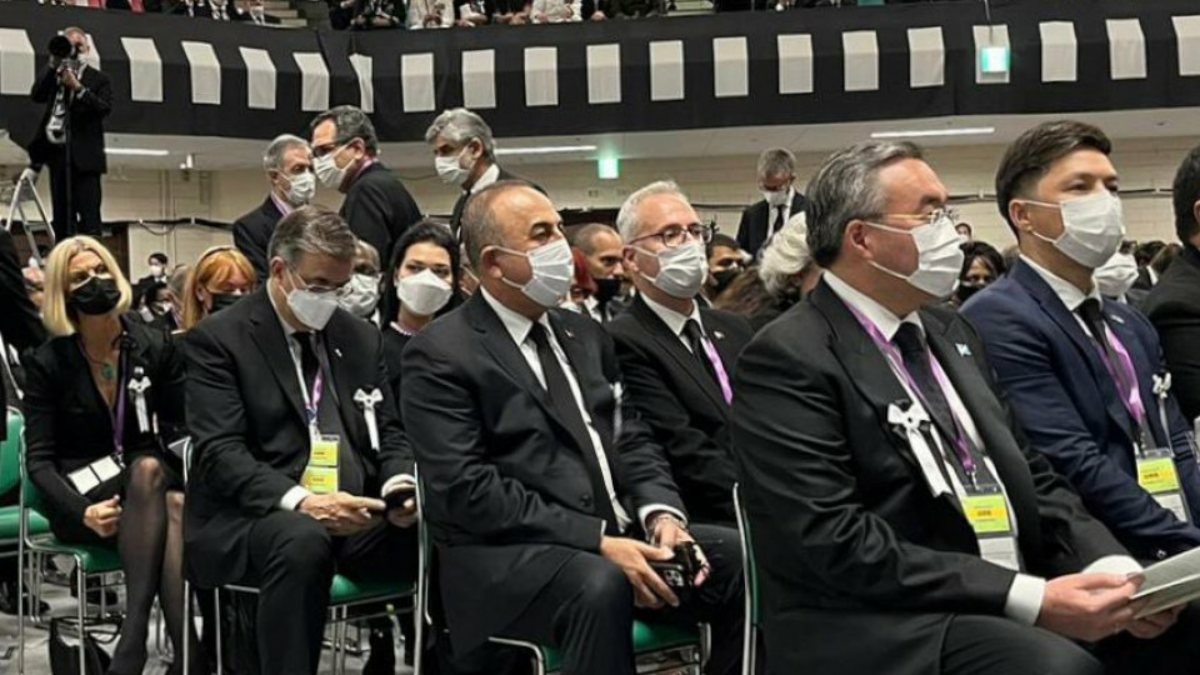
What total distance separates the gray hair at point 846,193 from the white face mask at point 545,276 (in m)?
0.91

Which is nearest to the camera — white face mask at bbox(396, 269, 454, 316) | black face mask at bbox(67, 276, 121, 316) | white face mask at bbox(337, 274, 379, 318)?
black face mask at bbox(67, 276, 121, 316)

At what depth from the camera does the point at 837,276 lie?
2637 millimetres

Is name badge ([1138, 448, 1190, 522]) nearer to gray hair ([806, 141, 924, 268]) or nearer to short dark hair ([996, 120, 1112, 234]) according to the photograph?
short dark hair ([996, 120, 1112, 234])

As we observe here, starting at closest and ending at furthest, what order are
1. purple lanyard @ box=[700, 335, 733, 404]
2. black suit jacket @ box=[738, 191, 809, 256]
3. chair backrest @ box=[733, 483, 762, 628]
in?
chair backrest @ box=[733, 483, 762, 628] → purple lanyard @ box=[700, 335, 733, 404] → black suit jacket @ box=[738, 191, 809, 256]

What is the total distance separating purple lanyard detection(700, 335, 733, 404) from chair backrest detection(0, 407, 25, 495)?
247 cm

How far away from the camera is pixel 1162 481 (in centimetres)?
298

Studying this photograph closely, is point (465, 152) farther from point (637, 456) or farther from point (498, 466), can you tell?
point (498, 466)

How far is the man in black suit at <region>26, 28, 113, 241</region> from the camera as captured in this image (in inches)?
363

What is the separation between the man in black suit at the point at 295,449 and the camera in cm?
361

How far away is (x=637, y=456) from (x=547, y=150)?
13.2 meters

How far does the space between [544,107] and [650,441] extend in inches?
457

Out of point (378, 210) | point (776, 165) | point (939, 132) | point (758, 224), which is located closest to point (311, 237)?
point (378, 210)

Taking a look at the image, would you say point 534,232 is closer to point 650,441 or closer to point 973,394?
point 650,441

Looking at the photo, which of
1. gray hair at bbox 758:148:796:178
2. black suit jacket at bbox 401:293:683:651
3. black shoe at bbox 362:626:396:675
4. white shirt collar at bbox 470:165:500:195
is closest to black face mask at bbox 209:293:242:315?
white shirt collar at bbox 470:165:500:195
